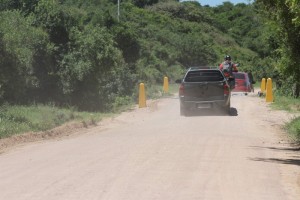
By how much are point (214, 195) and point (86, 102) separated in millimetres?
18529

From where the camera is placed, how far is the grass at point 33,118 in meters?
17.6

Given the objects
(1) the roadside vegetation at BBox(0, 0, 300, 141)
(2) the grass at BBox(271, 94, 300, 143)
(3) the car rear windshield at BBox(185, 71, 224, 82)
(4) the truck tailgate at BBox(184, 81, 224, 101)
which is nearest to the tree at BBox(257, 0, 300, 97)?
(1) the roadside vegetation at BBox(0, 0, 300, 141)

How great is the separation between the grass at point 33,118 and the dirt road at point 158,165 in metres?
1.38

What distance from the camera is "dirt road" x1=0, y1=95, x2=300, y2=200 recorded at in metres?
9.05

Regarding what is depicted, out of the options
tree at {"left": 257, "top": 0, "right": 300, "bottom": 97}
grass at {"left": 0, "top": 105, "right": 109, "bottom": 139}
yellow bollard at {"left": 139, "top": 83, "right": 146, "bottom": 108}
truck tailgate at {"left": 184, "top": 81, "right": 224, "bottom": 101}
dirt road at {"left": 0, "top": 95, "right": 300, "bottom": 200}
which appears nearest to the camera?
dirt road at {"left": 0, "top": 95, "right": 300, "bottom": 200}

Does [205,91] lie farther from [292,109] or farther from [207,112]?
[292,109]

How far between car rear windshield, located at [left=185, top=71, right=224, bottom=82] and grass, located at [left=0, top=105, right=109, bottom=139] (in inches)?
152

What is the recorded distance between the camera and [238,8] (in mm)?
100000

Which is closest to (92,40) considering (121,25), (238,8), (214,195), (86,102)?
(86,102)

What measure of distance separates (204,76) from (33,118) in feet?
23.4

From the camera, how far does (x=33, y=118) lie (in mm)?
20000

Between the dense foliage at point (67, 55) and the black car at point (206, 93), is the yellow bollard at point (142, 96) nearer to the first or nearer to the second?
the dense foliage at point (67, 55)

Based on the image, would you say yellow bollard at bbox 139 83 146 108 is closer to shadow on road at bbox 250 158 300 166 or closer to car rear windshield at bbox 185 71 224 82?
car rear windshield at bbox 185 71 224 82

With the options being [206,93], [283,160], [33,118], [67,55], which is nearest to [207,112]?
[206,93]
